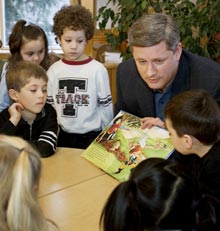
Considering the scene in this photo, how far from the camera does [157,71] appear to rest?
1723 mm

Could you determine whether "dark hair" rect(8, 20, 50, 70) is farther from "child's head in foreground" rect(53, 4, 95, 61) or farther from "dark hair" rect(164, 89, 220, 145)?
"dark hair" rect(164, 89, 220, 145)

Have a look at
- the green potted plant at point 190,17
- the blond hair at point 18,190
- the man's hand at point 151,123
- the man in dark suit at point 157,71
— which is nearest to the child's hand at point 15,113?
the man in dark suit at point 157,71

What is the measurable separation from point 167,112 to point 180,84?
13.6 inches

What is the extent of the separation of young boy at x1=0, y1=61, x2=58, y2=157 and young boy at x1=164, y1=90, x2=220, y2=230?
669mm

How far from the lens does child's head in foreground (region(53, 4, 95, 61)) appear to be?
2258 millimetres

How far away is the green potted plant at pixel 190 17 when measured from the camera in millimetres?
2740

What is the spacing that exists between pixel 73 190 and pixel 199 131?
531 millimetres

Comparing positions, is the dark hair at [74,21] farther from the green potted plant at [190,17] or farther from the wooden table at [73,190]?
the wooden table at [73,190]

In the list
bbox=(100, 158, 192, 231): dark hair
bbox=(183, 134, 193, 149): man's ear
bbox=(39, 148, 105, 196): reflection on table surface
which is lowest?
bbox=(39, 148, 105, 196): reflection on table surface

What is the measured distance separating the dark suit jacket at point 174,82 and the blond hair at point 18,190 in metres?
1.00

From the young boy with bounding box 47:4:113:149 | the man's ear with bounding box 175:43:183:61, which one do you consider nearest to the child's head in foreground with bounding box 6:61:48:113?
the young boy with bounding box 47:4:113:149

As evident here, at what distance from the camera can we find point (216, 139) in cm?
150

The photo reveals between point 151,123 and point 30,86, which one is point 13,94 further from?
point 151,123

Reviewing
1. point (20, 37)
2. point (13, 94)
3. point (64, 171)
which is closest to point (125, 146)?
point (64, 171)
